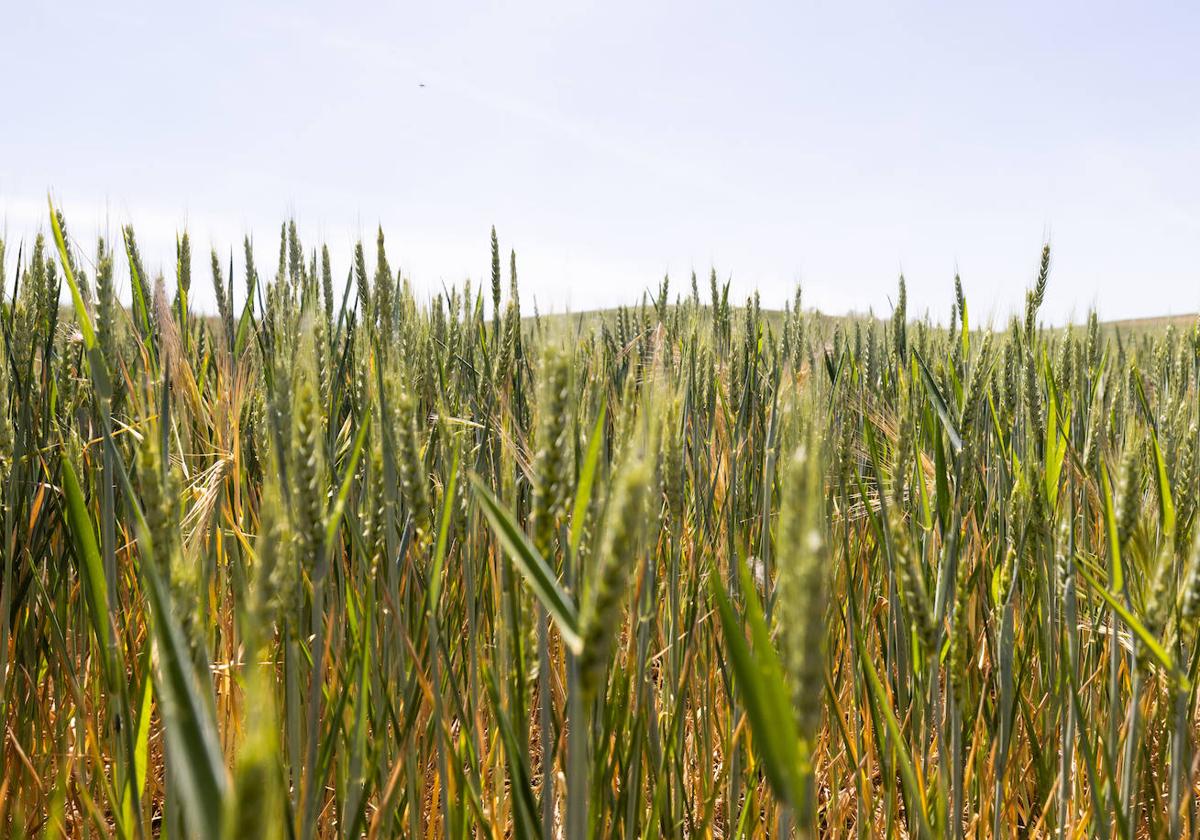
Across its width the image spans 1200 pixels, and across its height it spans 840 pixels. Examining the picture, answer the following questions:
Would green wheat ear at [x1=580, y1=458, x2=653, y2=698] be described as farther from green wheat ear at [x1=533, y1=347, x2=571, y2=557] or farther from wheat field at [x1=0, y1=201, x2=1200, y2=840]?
green wheat ear at [x1=533, y1=347, x2=571, y2=557]

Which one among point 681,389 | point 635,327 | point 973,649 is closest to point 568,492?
point 681,389

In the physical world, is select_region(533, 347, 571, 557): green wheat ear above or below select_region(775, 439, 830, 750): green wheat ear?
above

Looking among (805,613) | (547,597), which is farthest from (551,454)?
(805,613)

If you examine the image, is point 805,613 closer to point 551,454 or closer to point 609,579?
point 609,579

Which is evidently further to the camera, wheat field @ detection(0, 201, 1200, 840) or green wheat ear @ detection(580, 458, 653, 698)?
wheat field @ detection(0, 201, 1200, 840)

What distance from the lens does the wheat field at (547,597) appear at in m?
0.52

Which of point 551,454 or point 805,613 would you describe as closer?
point 805,613

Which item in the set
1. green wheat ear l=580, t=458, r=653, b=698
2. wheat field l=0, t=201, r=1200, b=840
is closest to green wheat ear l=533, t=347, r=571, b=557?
wheat field l=0, t=201, r=1200, b=840

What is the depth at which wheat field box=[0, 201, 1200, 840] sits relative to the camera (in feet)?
1.70

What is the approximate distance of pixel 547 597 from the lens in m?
0.45

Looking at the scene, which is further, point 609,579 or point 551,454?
point 551,454

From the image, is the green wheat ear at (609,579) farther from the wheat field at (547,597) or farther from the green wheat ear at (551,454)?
the green wheat ear at (551,454)

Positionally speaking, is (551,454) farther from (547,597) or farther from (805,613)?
(805,613)

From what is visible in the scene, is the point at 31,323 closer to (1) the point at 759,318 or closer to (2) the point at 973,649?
(2) the point at 973,649
